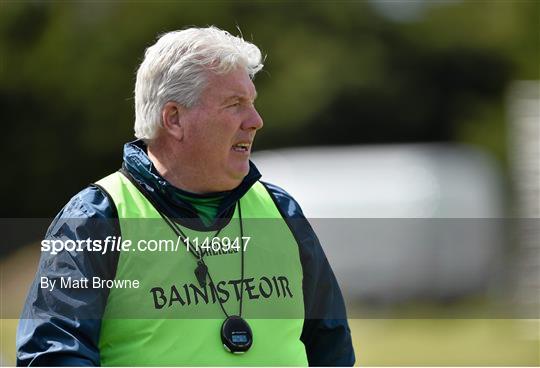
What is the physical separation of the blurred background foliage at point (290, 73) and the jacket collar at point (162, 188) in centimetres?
1694

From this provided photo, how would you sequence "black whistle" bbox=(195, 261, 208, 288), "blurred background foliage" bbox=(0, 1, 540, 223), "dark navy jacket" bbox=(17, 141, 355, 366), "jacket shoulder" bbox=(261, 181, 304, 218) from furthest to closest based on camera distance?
"blurred background foliage" bbox=(0, 1, 540, 223) → "jacket shoulder" bbox=(261, 181, 304, 218) → "black whistle" bbox=(195, 261, 208, 288) → "dark navy jacket" bbox=(17, 141, 355, 366)

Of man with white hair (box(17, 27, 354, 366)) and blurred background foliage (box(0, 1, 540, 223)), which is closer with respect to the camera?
man with white hair (box(17, 27, 354, 366))

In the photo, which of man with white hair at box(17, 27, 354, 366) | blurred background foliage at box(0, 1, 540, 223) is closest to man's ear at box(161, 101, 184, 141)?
man with white hair at box(17, 27, 354, 366)

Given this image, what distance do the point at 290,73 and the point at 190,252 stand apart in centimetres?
2214

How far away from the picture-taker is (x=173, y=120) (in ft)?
11.5

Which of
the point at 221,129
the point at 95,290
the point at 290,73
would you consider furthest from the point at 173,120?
the point at 290,73

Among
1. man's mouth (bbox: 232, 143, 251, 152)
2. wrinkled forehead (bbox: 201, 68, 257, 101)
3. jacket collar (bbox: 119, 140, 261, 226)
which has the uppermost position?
wrinkled forehead (bbox: 201, 68, 257, 101)

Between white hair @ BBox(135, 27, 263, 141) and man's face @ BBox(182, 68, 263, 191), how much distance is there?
0.03 metres

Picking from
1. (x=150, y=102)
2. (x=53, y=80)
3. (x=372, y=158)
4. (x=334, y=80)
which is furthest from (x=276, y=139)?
(x=150, y=102)

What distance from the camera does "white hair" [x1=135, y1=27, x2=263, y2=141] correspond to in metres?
3.43

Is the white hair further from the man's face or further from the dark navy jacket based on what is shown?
the dark navy jacket

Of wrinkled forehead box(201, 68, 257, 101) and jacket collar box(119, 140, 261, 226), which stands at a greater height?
wrinkled forehead box(201, 68, 257, 101)

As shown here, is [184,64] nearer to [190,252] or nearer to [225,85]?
[225,85]

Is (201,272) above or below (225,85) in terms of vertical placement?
below
